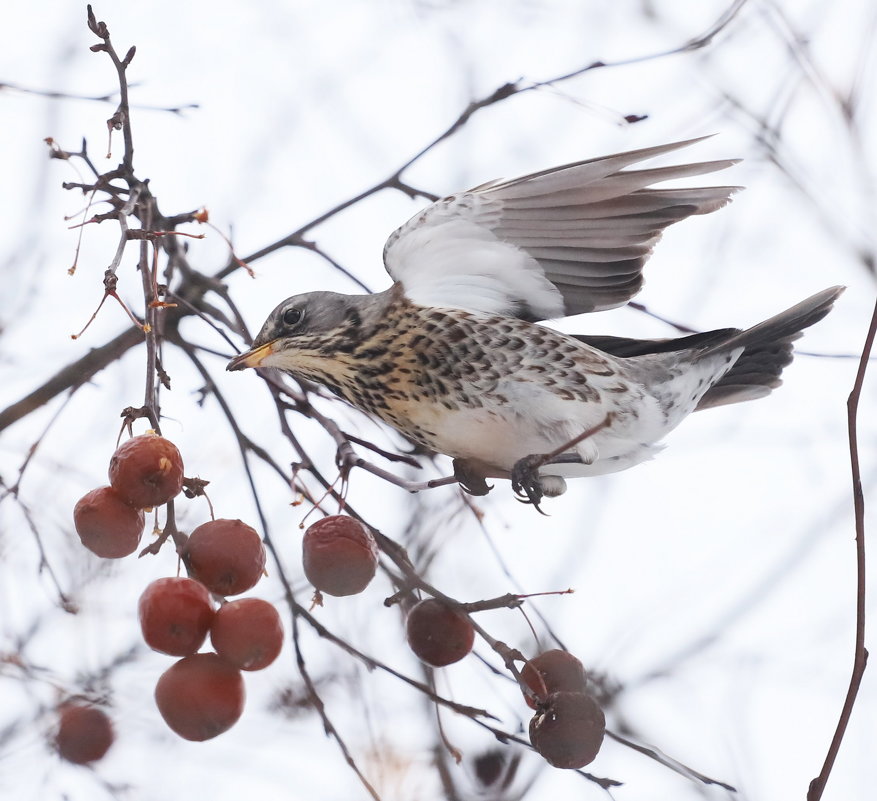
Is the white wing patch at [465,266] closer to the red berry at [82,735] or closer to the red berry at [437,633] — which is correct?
the red berry at [437,633]

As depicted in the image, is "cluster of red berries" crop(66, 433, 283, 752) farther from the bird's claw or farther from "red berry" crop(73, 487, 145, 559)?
the bird's claw

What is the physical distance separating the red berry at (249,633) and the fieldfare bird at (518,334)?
112 centimetres

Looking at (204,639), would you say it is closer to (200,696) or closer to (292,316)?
(200,696)

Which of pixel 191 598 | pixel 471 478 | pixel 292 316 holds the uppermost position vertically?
pixel 292 316

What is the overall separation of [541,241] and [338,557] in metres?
1.49

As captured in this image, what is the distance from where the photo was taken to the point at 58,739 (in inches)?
102

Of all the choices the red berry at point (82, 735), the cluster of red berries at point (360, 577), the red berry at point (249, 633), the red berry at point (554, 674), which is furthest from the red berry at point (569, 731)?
the red berry at point (82, 735)

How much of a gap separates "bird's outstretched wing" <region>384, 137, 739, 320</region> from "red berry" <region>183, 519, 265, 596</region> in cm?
149

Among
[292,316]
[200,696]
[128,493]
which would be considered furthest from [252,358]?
[200,696]

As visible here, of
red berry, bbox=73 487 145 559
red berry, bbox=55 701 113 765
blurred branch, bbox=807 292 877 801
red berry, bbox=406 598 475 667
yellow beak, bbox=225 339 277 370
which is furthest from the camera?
yellow beak, bbox=225 339 277 370

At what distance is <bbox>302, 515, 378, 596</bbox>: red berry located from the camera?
227cm

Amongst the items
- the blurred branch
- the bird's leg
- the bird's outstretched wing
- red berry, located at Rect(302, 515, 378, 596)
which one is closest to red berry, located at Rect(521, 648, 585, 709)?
red berry, located at Rect(302, 515, 378, 596)

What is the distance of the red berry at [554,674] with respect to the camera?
2293 mm

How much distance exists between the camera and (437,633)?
8.02 feet
